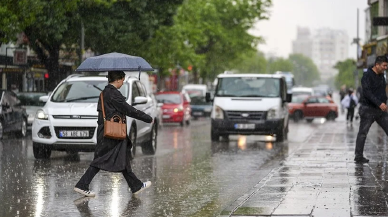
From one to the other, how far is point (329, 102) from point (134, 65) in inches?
1539

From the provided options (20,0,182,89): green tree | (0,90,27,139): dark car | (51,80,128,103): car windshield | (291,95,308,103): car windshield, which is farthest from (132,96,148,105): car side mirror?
(291,95,308,103): car windshield

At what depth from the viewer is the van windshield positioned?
1034 inches

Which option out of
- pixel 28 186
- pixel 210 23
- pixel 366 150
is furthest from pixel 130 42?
pixel 210 23

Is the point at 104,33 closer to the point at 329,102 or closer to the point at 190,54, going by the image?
the point at 329,102

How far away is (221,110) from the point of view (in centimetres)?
2586

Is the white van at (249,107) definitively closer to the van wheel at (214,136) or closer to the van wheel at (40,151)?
the van wheel at (214,136)

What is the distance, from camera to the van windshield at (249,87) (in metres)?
26.3

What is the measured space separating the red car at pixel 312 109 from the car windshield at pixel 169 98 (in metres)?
8.02

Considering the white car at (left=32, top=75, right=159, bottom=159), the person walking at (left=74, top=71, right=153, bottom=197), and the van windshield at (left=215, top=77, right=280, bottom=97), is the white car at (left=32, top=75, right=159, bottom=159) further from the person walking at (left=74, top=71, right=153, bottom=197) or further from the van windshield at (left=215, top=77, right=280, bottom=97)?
the van windshield at (left=215, top=77, right=280, bottom=97)

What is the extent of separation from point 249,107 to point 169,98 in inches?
734

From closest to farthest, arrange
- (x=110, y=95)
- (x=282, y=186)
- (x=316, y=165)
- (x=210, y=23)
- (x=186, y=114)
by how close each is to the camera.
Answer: (x=110, y=95), (x=282, y=186), (x=316, y=165), (x=186, y=114), (x=210, y=23)

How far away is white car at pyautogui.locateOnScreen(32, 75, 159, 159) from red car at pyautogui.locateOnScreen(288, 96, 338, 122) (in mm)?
30634

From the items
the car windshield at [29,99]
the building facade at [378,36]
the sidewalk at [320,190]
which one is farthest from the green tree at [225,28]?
the sidewalk at [320,190]

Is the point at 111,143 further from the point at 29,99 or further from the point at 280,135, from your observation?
the point at 29,99
